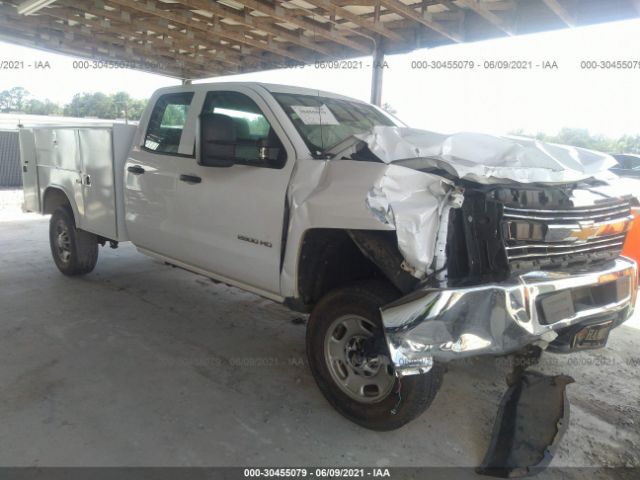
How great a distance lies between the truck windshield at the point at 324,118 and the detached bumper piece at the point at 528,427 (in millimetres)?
1939

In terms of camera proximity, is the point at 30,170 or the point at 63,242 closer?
the point at 63,242

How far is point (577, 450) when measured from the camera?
2637mm

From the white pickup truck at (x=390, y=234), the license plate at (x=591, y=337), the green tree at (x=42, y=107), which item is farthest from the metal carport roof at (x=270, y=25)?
the green tree at (x=42, y=107)

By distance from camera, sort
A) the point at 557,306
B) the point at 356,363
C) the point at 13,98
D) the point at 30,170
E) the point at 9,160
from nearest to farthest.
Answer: the point at 557,306 → the point at 356,363 → the point at 30,170 → the point at 9,160 → the point at 13,98

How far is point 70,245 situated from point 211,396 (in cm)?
316

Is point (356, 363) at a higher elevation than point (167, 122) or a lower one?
lower

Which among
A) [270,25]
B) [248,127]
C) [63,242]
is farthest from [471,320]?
[270,25]

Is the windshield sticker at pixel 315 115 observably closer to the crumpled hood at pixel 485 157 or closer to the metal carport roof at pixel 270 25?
the crumpled hood at pixel 485 157

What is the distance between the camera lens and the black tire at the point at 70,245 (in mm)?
5180

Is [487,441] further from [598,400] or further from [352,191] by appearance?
[352,191]

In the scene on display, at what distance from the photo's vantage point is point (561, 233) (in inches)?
97.8

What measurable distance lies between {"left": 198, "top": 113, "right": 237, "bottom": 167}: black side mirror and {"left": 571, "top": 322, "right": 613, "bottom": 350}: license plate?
7.70ft

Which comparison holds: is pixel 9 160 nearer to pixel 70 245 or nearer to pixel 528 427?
pixel 70 245

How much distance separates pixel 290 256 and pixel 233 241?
608 millimetres
